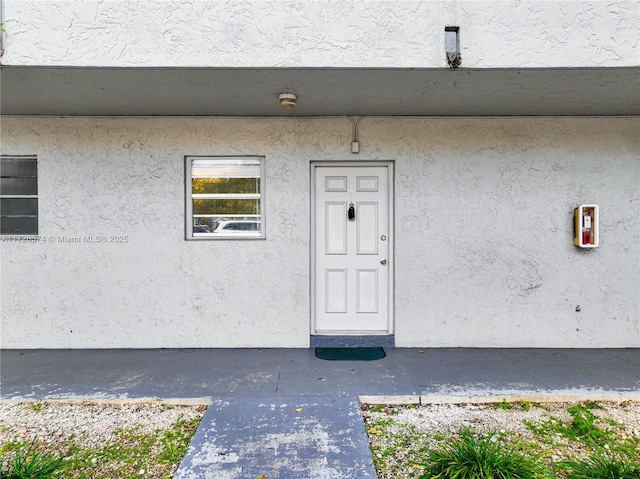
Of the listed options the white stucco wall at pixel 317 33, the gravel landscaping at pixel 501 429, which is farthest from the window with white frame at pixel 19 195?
the gravel landscaping at pixel 501 429

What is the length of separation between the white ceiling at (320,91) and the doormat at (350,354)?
2967 millimetres

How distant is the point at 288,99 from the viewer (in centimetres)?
390

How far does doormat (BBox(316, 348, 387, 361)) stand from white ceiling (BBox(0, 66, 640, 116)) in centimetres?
297

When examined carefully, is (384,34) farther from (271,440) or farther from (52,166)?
(52,166)

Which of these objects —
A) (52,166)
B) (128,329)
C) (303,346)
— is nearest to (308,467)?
(303,346)

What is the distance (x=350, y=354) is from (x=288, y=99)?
305 cm

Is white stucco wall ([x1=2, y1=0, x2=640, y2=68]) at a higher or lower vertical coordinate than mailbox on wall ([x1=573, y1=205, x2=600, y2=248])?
higher

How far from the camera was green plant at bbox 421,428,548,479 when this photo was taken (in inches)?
88.6

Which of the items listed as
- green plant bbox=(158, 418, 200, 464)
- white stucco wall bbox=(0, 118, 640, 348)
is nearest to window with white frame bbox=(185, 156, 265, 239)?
white stucco wall bbox=(0, 118, 640, 348)

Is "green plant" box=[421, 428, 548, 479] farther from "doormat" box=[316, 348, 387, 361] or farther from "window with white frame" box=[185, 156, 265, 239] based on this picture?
"window with white frame" box=[185, 156, 265, 239]

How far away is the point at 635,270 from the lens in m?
4.75

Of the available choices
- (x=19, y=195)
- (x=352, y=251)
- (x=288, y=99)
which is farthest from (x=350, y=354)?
(x=19, y=195)

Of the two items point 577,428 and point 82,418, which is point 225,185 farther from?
point 577,428

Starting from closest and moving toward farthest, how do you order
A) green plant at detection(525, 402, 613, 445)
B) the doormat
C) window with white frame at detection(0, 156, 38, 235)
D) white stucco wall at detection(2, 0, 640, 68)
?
green plant at detection(525, 402, 613, 445)
white stucco wall at detection(2, 0, 640, 68)
the doormat
window with white frame at detection(0, 156, 38, 235)
